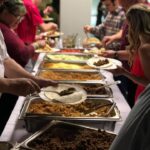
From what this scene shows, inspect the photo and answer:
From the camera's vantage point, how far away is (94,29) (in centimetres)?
385

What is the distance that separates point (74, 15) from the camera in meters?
5.15

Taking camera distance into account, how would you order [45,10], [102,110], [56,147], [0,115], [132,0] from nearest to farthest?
[56,147]
[102,110]
[0,115]
[132,0]
[45,10]

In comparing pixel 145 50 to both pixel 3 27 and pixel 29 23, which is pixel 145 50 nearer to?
pixel 3 27

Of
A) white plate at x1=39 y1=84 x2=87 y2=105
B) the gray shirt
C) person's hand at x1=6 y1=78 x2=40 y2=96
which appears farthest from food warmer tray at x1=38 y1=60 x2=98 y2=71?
the gray shirt

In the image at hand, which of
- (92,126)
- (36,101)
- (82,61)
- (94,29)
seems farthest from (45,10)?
(92,126)

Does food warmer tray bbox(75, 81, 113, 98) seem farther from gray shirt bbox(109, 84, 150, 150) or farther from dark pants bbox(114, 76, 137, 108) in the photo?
gray shirt bbox(109, 84, 150, 150)

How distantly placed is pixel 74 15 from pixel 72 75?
2.99 meters

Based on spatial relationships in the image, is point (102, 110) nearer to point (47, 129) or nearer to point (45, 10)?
point (47, 129)

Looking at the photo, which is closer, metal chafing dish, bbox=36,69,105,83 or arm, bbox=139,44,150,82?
arm, bbox=139,44,150,82

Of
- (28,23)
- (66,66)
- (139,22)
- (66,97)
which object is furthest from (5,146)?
(28,23)

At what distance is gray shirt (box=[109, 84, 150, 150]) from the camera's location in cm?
62

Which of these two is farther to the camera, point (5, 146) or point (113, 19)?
point (113, 19)

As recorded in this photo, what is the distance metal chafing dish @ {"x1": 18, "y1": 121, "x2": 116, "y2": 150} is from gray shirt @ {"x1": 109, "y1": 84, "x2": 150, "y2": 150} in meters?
0.55

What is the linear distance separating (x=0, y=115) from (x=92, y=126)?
0.99m
